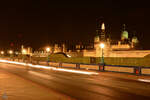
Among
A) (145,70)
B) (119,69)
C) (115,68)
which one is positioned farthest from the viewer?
(115,68)

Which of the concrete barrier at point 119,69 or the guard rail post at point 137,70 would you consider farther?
the concrete barrier at point 119,69

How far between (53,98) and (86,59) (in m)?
31.9

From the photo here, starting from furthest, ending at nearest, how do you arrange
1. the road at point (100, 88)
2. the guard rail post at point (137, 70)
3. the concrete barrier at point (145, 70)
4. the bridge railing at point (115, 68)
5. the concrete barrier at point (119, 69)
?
the concrete barrier at point (119, 69) < the guard rail post at point (137, 70) < the bridge railing at point (115, 68) < the concrete barrier at point (145, 70) < the road at point (100, 88)

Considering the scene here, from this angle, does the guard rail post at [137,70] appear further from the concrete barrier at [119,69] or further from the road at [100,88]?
the road at [100,88]

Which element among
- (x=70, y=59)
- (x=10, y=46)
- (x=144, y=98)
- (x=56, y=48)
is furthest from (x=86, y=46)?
(x=144, y=98)

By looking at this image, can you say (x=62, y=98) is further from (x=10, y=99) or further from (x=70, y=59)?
(x=70, y=59)

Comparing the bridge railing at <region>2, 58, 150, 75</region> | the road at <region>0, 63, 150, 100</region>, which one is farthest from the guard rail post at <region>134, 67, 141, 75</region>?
the road at <region>0, 63, 150, 100</region>

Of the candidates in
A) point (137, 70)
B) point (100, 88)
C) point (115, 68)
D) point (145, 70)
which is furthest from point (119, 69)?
point (100, 88)

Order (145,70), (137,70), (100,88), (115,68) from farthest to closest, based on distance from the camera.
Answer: (115,68), (137,70), (145,70), (100,88)

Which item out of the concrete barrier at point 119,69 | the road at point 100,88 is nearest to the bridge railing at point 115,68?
the concrete barrier at point 119,69

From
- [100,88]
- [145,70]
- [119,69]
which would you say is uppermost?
[145,70]

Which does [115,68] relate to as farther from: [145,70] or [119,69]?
[145,70]

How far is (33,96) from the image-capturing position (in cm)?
987

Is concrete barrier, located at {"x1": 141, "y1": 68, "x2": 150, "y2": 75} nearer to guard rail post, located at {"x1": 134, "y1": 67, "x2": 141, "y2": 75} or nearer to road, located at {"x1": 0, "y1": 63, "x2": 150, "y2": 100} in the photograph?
guard rail post, located at {"x1": 134, "y1": 67, "x2": 141, "y2": 75}
